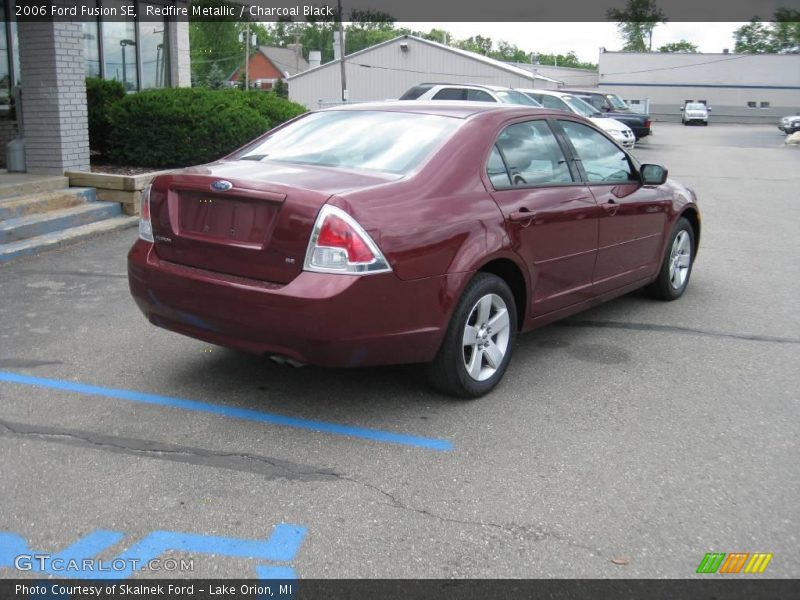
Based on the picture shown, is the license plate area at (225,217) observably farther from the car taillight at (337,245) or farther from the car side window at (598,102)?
the car side window at (598,102)

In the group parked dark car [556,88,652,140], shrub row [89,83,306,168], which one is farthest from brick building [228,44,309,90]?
shrub row [89,83,306,168]

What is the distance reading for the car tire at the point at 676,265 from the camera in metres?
6.99

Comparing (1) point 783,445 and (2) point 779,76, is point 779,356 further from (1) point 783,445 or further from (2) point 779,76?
(2) point 779,76

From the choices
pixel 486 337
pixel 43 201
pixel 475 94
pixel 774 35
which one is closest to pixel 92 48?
pixel 43 201

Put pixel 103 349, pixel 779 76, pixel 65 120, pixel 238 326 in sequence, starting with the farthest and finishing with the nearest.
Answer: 1. pixel 779 76
2. pixel 65 120
3. pixel 103 349
4. pixel 238 326

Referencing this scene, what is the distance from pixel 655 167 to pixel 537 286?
195 centimetres

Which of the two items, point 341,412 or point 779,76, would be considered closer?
point 341,412

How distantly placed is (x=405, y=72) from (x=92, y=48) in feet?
115

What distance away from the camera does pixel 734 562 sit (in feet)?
10.6
